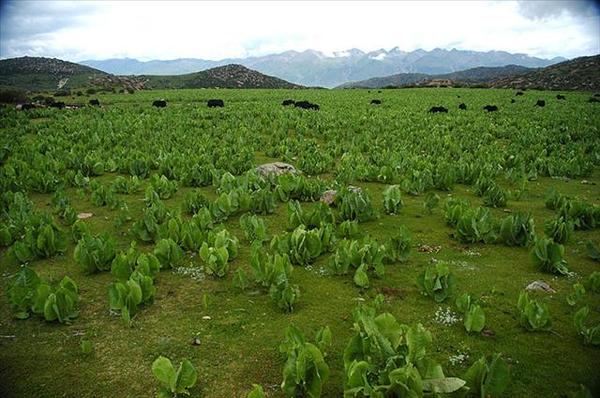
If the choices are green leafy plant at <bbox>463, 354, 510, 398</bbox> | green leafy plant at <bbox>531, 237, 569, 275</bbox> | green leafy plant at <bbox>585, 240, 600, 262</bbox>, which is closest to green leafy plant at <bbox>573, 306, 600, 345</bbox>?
green leafy plant at <bbox>463, 354, 510, 398</bbox>

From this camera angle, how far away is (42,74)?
162m

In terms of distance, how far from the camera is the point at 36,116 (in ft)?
87.8

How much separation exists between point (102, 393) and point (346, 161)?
1099 cm

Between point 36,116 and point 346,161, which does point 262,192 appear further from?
point 36,116

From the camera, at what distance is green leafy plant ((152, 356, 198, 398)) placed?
3938mm

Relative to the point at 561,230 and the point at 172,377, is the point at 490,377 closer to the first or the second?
the point at 172,377

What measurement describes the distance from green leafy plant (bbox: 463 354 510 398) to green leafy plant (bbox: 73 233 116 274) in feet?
17.3

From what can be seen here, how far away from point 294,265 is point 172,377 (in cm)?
325

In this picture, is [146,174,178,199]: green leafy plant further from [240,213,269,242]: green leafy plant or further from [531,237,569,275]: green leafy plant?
[531,237,569,275]: green leafy plant

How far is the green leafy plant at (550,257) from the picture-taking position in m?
6.41

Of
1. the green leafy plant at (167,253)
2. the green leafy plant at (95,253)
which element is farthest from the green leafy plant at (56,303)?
the green leafy plant at (167,253)

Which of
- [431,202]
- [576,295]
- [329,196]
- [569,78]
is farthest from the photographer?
[569,78]

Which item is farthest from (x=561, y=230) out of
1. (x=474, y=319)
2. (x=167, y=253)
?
(x=167, y=253)

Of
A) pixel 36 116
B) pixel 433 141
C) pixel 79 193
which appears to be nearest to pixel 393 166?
pixel 433 141
